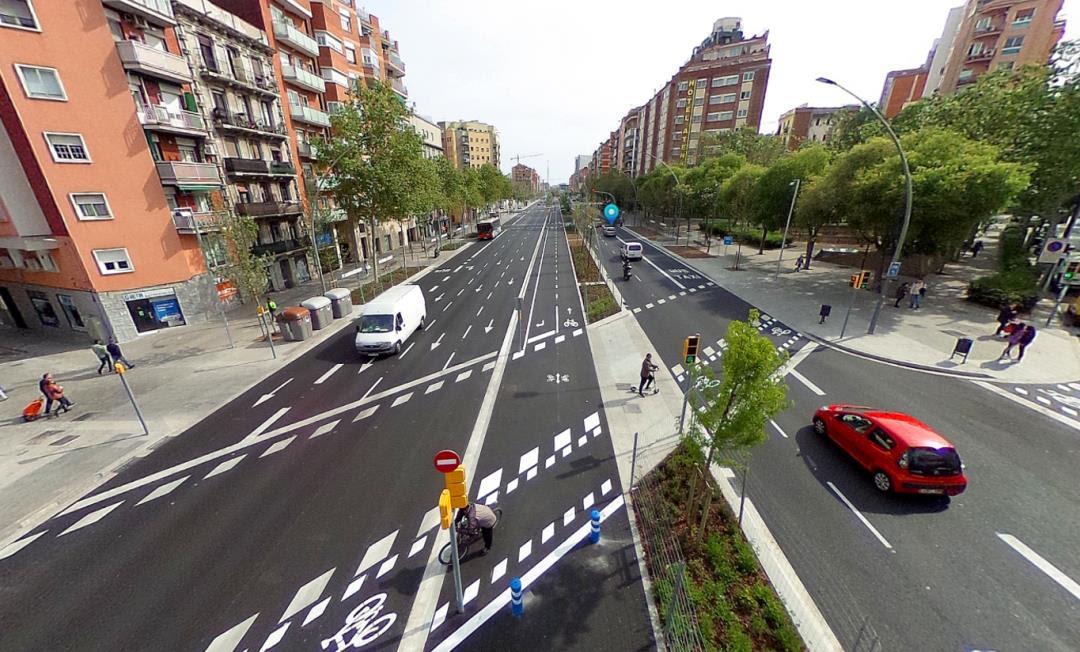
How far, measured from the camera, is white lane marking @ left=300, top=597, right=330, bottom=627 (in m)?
6.53

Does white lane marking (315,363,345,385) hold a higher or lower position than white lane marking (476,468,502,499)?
lower

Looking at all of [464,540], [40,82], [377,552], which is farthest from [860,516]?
[40,82]

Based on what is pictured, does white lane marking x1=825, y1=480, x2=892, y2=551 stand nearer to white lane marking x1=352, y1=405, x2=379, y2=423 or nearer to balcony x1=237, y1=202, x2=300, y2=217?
white lane marking x1=352, y1=405, x2=379, y2=423

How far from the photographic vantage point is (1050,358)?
15.0 meters

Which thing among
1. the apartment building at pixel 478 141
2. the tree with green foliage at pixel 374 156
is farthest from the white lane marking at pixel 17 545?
the apartment building at pixel 478 141

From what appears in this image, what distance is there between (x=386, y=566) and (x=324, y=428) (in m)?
6.27

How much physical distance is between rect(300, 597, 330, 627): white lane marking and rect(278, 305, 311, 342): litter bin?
16.1m

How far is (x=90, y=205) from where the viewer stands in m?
18.2

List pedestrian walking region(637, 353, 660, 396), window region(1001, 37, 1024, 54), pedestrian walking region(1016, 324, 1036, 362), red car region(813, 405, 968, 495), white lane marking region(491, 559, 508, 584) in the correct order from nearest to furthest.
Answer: white lane marking region(491, 559, 508, 584)
red car region(813, 405, 968, 495)
pedestrian walking region(637, 353, 660, 396)
pedestrian walking region(1016, 324, 1036, 362)
window region(1001, 37, 1024, 54)

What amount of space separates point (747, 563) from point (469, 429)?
311 inches

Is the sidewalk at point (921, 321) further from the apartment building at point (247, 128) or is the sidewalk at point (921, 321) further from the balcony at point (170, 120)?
the balcony at point (170, 120)

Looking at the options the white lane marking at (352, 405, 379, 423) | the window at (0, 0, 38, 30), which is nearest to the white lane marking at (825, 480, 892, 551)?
the white lane marking at (352, 405, 379, 423)

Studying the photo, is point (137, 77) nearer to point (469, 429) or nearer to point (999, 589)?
point (469, 429)

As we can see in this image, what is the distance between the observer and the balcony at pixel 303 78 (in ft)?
96.9
